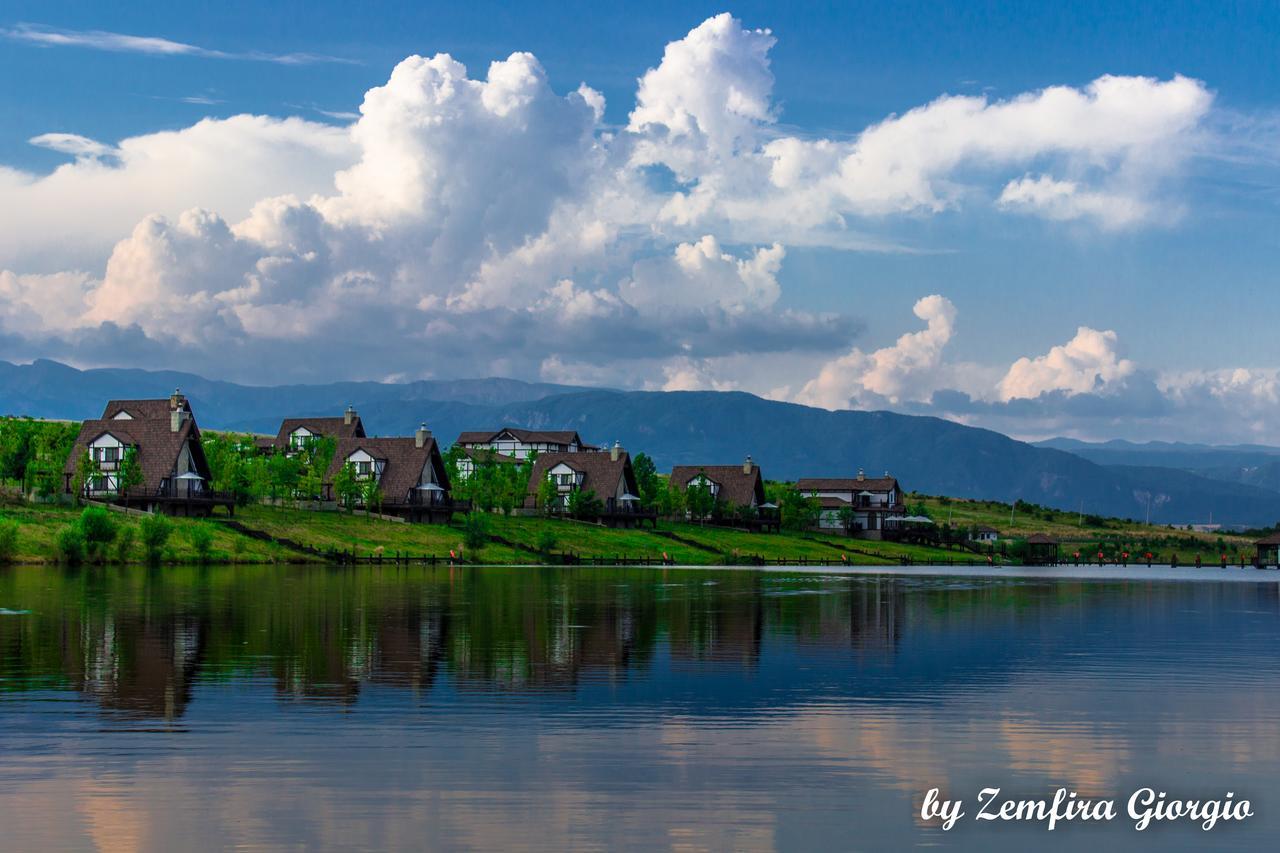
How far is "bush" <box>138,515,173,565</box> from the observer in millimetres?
90125

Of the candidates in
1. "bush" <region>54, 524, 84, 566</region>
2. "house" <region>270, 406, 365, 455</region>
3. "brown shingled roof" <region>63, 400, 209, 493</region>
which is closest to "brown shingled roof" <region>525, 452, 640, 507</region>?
"house" <region>270, 406, 365, 455</region>

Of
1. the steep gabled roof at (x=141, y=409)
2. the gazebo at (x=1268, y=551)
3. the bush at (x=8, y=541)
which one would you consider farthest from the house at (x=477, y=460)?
the bush at (x=8, y=541)

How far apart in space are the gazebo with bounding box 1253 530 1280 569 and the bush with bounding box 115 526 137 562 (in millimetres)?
119969

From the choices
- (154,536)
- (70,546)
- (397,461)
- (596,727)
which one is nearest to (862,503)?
(397,461)

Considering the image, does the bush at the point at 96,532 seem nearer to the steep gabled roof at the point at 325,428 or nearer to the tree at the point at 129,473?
the tree at the point at 129,473

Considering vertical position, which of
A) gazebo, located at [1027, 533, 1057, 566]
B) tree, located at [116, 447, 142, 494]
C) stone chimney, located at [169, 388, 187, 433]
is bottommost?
gazebo, located at [1027, 533, 1057, 566]

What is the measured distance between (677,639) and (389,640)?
27.7 ft

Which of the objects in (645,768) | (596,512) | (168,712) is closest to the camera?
(645,768)

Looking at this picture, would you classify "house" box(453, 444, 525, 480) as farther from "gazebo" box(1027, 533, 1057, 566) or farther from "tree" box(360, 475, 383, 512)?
"gazebo" box(1027, 533, 1057, 566)

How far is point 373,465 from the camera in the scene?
13775 cm

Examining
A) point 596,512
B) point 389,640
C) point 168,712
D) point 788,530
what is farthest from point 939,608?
point 788,530

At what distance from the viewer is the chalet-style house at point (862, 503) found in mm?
188125

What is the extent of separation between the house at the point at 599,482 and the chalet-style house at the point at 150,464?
47.2 metres

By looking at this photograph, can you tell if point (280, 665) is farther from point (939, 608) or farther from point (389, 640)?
point (939, 608)
